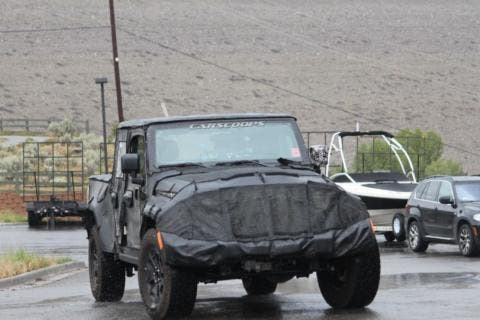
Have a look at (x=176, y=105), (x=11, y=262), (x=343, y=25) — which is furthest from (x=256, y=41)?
(x=11, y=262)

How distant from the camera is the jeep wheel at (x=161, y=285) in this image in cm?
1252

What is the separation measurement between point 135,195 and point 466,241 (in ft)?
36.2

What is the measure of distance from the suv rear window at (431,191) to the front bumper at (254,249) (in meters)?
13.4

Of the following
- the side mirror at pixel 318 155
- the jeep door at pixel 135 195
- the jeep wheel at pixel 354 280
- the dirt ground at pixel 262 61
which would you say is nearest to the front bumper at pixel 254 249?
the jeep wheel at pixel 354 280

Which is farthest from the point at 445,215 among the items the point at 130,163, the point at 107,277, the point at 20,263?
the point at 130,163

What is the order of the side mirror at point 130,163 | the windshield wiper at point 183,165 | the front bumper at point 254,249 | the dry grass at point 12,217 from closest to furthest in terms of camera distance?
the front bumper at point 254,249
the side mirror at point 130,163
the windshield wiper at point 183,165
the dry grass at point 12,217

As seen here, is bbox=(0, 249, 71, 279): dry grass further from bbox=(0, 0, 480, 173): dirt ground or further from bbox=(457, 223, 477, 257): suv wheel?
bbox=(0, 0, 480, 173): dirt ground

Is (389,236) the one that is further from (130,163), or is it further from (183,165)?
(130,163)

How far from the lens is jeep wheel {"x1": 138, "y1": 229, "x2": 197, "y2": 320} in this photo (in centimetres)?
1252

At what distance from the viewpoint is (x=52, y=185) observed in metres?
49.4

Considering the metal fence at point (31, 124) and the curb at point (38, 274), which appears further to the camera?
the metal fence at point (31, 124)

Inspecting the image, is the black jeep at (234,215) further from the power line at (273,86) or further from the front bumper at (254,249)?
the power line at (273,86)

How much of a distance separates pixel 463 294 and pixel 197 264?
3.92 metres

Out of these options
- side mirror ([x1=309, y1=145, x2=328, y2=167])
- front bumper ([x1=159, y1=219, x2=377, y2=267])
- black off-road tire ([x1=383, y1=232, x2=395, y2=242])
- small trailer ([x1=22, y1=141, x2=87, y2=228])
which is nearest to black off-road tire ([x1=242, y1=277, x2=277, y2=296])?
side mirror ([x1=309, y1=145, x2=328, y2=167])
